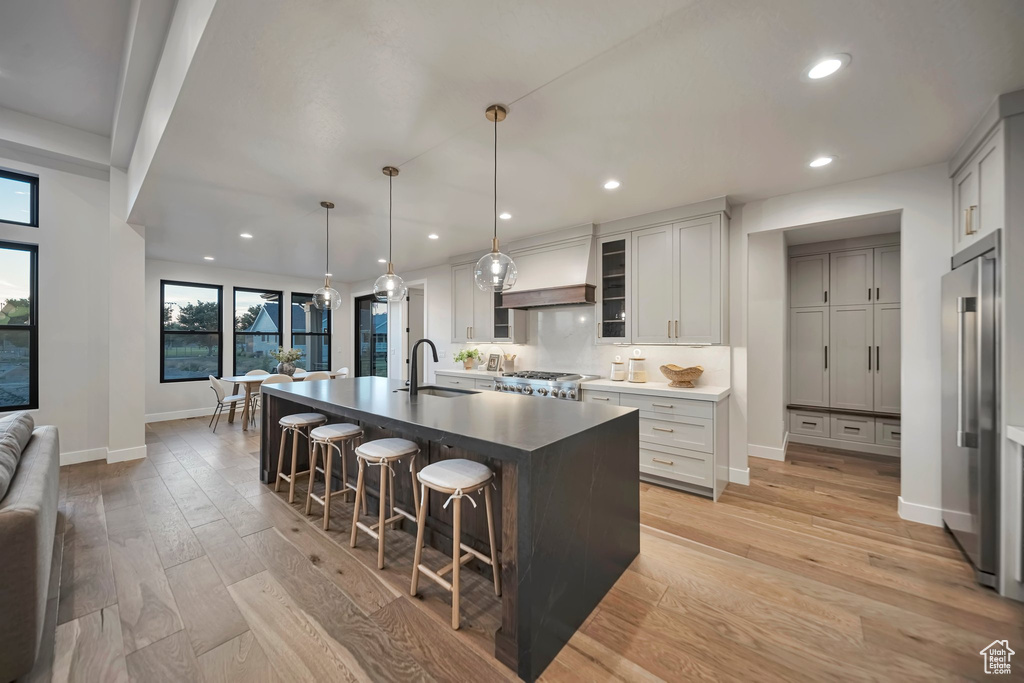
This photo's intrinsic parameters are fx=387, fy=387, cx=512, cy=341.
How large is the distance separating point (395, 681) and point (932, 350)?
3.89m

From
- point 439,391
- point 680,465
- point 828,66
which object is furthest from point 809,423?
point 439,391

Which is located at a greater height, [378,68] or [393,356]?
[378,68]

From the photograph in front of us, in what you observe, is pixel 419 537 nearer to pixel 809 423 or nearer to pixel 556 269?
pixel 556 269

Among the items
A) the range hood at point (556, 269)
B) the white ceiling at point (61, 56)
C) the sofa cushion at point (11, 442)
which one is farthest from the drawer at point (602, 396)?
the white ceiling at point (61, 56)

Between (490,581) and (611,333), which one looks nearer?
(490,581)

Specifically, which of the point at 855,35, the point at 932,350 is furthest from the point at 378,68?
the point at 932,350

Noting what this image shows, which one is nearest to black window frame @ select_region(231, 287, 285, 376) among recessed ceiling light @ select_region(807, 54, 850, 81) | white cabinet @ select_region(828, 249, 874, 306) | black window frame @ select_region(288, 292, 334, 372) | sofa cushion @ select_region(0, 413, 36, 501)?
black window frame @ select_region(288, 292, 334, 372)

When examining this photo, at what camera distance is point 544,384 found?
4137 mm

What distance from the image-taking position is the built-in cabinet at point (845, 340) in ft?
14.1

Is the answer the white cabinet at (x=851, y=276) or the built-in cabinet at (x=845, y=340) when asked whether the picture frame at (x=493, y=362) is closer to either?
the built-in cabinet at (x=845, y=340)

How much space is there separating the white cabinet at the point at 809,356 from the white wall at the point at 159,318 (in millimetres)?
8407

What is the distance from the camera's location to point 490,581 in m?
2.14

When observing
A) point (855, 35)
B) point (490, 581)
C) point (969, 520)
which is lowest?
point (490, 581)

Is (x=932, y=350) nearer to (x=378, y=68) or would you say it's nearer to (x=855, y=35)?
(x=855, y=35)
